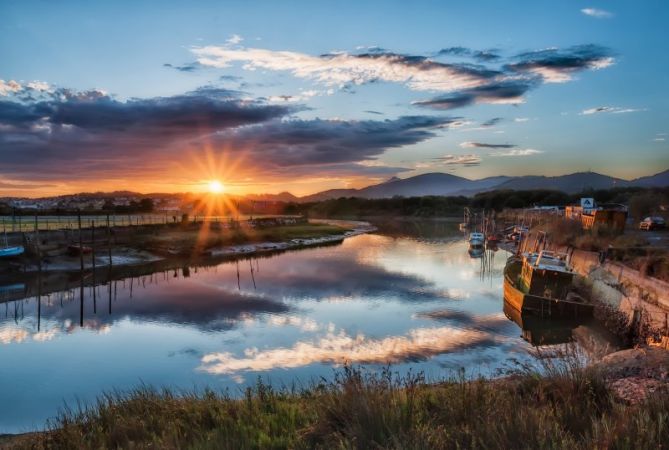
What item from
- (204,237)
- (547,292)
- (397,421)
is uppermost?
(397,421)

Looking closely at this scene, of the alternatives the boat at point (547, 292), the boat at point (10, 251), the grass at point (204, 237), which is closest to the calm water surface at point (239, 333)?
the boat at point (547, 292)

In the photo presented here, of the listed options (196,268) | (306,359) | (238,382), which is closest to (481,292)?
(306,359)

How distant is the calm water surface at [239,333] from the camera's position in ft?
52.8

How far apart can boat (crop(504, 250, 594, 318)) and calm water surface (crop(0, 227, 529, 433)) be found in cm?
139

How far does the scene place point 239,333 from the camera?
21.8m

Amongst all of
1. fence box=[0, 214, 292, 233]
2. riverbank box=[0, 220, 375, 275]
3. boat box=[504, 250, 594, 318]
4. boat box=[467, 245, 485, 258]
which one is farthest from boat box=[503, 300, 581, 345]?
fence box=[0, 214, 292, 233]

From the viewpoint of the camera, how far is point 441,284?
114ft

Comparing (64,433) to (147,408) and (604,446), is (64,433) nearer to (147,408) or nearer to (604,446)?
(147,408)

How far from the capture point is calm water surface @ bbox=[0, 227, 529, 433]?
52.8ft

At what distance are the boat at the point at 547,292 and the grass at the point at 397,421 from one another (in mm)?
17134

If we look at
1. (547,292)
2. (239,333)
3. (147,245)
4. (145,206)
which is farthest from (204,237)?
(145,206)

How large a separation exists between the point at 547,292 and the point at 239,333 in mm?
15782

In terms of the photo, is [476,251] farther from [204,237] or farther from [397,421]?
[397,421]

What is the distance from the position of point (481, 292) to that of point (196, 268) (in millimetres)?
25952
